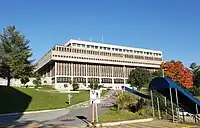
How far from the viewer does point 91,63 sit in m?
111

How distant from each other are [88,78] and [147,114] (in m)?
89.5

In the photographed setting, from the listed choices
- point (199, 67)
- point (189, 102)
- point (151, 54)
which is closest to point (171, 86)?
point (189, 102)

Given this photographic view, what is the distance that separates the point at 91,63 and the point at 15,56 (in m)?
59.1

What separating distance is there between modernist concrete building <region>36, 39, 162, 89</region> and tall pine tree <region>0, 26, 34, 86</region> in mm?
Answer: 40536

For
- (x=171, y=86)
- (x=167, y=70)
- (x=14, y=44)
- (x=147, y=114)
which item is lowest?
(x=147, y=114)

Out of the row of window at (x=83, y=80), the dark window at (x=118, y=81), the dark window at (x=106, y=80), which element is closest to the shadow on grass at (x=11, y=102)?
the row of window at (x=83, y=80)

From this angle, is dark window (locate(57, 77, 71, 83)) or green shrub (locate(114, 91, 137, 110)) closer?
green shrub (locate(114, 91, 137, 110))

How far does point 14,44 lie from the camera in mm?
57312

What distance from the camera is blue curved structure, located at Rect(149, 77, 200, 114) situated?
17.4 m

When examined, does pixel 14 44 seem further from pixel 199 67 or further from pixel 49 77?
pixel 199 67

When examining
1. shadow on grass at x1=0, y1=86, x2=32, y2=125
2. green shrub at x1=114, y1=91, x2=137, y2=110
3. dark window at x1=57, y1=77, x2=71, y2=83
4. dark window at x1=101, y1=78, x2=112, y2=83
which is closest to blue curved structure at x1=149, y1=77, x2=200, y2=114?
green shrub at x1=114, y1=91, x2=137, y2=110

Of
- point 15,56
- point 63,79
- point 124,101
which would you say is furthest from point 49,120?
point 63,79

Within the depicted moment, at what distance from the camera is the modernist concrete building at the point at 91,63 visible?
103688 mm

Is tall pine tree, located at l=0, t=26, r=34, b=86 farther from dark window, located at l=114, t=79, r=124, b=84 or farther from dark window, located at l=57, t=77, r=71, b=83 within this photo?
dark window, located at l=114, t=79, r=124, b=84
